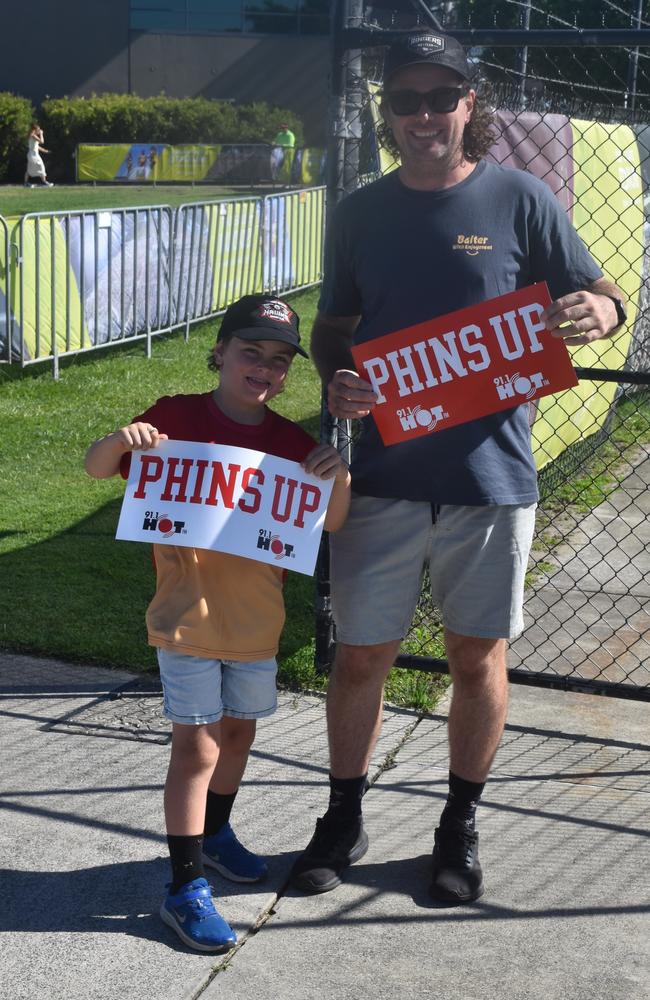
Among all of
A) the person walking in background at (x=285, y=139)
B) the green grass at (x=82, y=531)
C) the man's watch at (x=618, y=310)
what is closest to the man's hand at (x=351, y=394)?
the man's watch at (x=618, y=310)

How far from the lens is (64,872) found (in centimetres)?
333

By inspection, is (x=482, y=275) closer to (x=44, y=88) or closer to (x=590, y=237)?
(x=590, y=237)

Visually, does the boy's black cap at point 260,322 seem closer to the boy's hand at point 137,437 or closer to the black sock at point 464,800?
the boy's hand at point 137,437

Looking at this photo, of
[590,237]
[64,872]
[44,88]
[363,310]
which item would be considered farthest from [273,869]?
[44,88]

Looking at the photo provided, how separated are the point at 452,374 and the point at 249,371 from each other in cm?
53

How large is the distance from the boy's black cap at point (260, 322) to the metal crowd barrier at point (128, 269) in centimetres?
679

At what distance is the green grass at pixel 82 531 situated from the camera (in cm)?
491

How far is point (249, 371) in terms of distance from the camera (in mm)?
3090

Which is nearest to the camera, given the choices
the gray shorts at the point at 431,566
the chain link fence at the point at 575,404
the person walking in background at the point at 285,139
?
the gray shorts at the point at 431,566

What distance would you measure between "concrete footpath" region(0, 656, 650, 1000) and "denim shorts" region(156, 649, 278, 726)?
0.53 meters

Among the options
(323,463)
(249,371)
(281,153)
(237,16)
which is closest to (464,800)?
(323,463)

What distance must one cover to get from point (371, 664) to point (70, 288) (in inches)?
301

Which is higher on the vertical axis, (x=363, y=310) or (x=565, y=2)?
(x=565, y=2)

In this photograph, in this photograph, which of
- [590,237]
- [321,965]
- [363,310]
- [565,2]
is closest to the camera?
[321,965]
